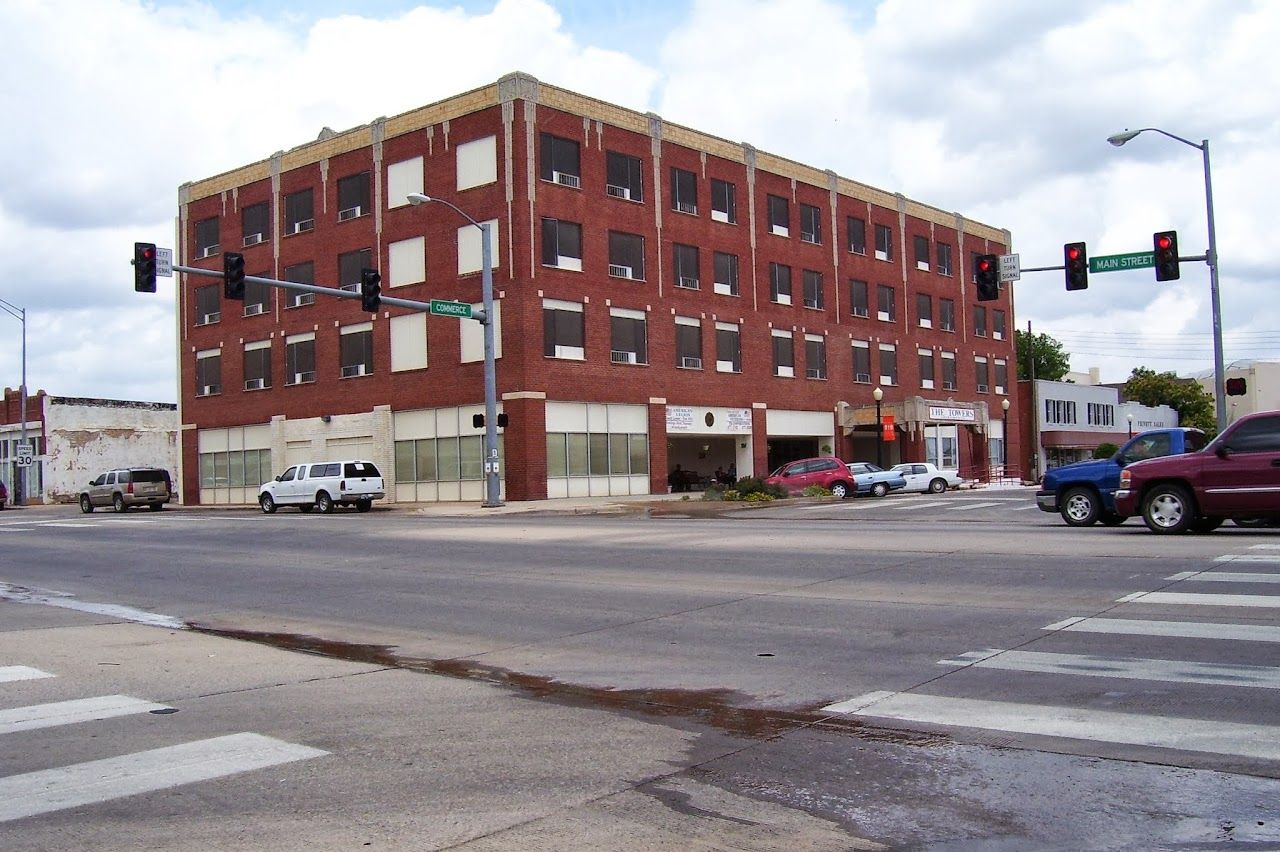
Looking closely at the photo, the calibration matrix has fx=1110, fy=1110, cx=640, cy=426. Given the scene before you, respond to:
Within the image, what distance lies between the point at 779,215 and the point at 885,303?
999cm

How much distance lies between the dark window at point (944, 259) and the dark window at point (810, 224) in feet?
40.4

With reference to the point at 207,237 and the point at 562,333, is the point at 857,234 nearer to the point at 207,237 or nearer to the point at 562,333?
the point at 562,333

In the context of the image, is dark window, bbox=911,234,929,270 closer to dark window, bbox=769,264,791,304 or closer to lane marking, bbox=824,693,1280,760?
dark window, bbox=769,264,791,304

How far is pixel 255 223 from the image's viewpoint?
52406 mm

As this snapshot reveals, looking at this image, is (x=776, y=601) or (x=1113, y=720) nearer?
(x=1113, y=720)

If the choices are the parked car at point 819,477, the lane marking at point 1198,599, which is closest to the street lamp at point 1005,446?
the parked car at point 819,477

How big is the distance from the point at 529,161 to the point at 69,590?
28134mm

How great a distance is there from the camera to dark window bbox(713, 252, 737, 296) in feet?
162

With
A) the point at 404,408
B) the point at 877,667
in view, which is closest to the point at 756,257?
the point at 404,408

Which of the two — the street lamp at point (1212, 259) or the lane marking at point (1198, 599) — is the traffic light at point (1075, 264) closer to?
the street lamp at point (1212, 259)

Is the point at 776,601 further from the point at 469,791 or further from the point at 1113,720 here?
the point at 469,791

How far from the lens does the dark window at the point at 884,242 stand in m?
59.3

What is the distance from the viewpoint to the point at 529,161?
1624 inches

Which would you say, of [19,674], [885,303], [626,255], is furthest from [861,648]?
[885,303]
